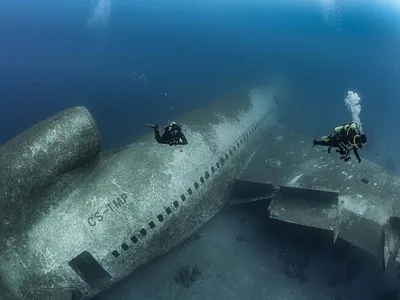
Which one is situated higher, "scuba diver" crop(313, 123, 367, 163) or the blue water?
"scuba diver" crop(313, 123, 367, 163)

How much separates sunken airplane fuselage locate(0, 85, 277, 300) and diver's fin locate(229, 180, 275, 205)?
3.34 metres

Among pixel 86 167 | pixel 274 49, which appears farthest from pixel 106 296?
pixel 274 49

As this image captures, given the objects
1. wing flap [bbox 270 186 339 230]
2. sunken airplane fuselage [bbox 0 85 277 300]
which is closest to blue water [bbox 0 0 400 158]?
sunken airplane fuselage [bbox 0 85 277 300]

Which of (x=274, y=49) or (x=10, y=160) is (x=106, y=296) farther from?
(x=274, y=49)

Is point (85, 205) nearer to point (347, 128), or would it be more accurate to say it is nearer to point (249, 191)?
point (249, 191)

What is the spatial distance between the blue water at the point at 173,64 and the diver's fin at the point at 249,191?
66.5 ft

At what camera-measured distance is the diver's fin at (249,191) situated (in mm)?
26500

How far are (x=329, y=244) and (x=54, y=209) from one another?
63.2 feet

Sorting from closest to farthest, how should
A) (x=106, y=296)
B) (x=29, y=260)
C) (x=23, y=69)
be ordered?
(x=29, y=260) → (x=106, y=296) → (x=23, y=69)

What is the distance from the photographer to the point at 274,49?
300 feet

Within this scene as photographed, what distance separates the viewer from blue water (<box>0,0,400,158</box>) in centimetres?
5378

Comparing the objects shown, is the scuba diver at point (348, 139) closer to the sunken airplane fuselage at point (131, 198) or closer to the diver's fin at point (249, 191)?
the sunken airplane fuselage at point (131, 198)

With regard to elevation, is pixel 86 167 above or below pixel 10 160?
below

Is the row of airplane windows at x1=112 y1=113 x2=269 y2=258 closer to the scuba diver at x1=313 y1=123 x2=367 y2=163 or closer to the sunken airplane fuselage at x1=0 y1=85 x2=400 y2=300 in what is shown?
the sunken airplane fuselage at x1=0 y1=85 x2=400 y2=300
